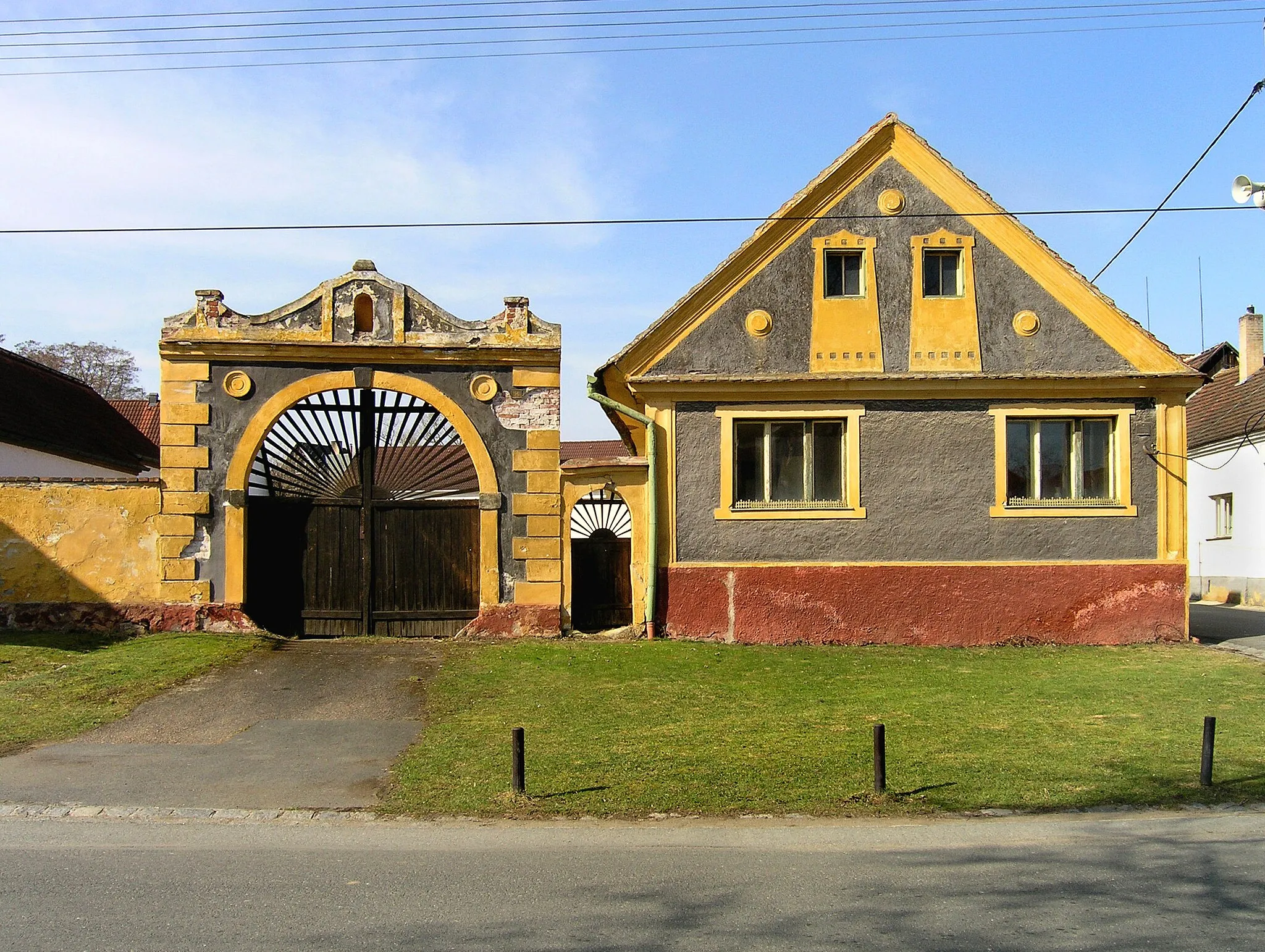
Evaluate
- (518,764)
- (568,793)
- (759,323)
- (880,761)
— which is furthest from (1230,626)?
(518,764)

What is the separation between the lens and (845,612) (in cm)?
1705

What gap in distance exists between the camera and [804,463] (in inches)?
685

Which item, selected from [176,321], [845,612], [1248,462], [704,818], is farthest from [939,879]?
[1248,462]

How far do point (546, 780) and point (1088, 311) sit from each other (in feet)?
40.8

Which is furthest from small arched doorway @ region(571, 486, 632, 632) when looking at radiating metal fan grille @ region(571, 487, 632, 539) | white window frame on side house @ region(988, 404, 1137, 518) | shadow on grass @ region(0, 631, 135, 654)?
shadow on grass @ region(0, 631, 135, 654)

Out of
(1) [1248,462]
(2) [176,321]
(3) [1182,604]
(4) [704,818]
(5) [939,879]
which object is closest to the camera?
(5) [939,879]

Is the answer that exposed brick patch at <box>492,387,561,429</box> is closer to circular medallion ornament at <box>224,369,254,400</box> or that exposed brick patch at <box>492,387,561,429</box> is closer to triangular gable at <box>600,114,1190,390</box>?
triangular gable at <box>600,114,1190,390</box>

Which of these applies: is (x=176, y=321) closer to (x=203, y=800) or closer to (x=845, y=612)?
(x=203, y=800)

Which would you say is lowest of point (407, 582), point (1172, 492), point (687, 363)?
point (407, 582)

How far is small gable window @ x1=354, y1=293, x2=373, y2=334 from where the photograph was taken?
1659cm

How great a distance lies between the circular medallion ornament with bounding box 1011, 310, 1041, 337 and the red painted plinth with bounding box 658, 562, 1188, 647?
140 inches

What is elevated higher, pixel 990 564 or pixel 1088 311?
pixel 1088 311

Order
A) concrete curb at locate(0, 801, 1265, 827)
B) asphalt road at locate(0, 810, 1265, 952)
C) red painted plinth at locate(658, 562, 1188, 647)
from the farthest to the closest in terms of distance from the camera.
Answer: red painted plinth at locate(658, 562, 1188, 647), concrete curb at locate(0, 801, 1265, 827), asphalt road at locate(0, 810, 1265, 952)

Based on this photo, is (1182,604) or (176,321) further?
(1182,604)
